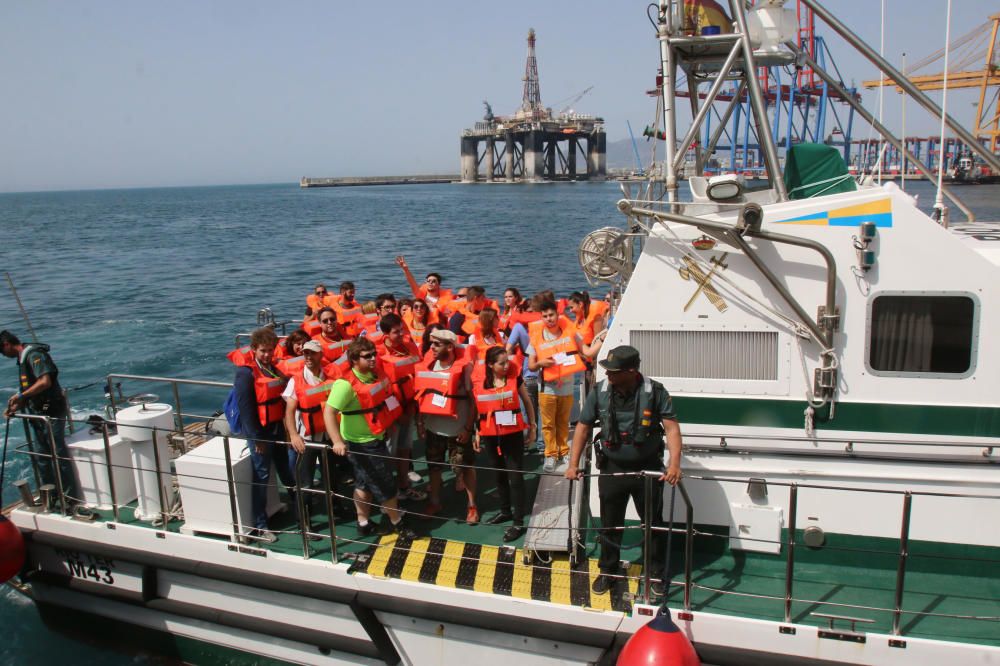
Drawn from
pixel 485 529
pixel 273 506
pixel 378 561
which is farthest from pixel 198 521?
pixel 485 529

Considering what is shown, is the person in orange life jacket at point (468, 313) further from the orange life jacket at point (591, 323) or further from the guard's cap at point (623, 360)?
the guard's cap at point (623, 360)

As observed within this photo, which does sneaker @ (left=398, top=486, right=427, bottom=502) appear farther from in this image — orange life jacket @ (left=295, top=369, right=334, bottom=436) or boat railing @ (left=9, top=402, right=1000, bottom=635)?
orange life jacket @ (left=295, top=369, right=334, bottom=436)

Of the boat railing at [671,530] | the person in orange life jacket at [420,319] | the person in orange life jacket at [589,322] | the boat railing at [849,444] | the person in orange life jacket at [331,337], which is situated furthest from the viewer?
the person in orange life jacket at [420,319]

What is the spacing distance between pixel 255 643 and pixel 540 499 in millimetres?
2196

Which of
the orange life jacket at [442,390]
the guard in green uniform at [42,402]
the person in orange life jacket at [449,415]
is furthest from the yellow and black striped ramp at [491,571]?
the guard in green uniform at [42,402]

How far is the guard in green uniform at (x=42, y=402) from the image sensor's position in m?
5.31

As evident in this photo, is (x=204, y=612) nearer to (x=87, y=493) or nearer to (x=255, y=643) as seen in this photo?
(x=255, y=643)

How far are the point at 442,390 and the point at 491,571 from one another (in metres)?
1.23

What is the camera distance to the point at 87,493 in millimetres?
5512

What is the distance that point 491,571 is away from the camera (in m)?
4.40

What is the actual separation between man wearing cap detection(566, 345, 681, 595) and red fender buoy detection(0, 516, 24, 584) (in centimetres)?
417

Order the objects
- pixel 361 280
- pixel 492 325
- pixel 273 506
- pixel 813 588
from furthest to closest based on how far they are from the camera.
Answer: pixel 361 280, pixel 492 325, pixel 273 506, pixel 813 588

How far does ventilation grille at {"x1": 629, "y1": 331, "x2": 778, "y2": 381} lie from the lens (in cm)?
432

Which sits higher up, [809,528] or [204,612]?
[809,528]
